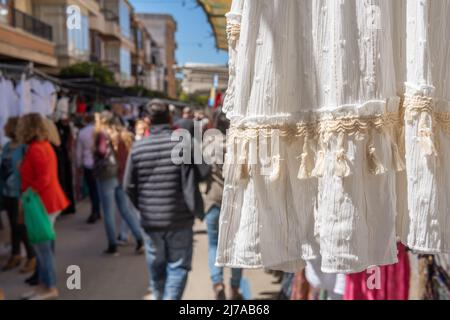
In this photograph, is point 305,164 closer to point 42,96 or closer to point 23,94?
point 23,94

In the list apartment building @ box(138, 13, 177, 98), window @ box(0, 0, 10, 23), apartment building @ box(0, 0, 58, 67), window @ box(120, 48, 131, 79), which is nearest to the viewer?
window @ box(0, 0, 10, 23)

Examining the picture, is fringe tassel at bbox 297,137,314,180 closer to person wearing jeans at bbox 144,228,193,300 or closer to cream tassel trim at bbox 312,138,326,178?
cream tassel trim at bbox 312,138,326,178

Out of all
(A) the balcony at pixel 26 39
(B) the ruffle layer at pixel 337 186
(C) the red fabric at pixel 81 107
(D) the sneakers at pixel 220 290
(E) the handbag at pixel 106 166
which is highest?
(A) the balcony at pixel 26 39

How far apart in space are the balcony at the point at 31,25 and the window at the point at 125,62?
12.1 metres

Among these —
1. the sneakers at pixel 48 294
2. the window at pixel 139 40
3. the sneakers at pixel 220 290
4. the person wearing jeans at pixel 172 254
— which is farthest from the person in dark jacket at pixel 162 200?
the window at pixel 139 40

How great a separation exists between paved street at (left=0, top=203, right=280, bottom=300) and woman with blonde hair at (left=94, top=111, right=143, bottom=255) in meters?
0.30

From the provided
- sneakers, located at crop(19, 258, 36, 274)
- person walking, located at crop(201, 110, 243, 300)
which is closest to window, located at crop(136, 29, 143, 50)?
sneakers, located at crop(19, 258, 36, 274)

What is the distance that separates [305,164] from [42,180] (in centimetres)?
368

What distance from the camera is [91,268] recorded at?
18.0ft

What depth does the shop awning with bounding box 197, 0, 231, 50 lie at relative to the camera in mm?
3963

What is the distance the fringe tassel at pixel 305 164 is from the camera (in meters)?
1.12

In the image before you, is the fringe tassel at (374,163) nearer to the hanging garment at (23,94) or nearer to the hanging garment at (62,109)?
the hanging garment at (23,94)

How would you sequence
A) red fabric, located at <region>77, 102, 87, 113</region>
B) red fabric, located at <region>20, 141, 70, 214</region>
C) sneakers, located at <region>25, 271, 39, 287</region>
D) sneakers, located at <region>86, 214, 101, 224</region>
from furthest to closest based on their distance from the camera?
red fabric, located at <region>77, 102, 87, 113</region> → sneakers, located at <region>86, 214, 101, 224</region> → sneakers, located at <region>25, 271, 39, 287</region> → red fabric, located at <region>20, 141, 70, 214</region>

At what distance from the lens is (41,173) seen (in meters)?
4.29
